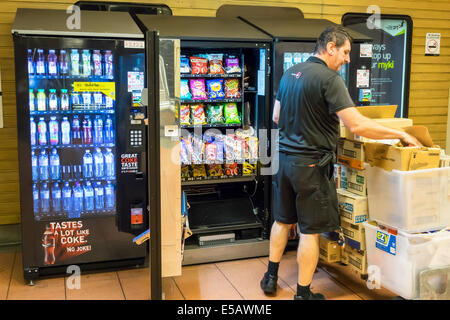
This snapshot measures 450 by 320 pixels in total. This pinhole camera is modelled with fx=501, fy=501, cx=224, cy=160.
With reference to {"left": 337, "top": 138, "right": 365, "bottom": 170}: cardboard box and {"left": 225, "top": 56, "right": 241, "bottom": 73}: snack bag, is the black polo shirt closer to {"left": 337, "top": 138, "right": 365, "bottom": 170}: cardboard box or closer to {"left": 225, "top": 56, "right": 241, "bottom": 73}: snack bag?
{"left": 337, "top": 138, "right": 365, "bottom": 170}: cardboard box

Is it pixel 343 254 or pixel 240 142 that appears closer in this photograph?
pixel 343 254

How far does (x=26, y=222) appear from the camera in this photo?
4047mm

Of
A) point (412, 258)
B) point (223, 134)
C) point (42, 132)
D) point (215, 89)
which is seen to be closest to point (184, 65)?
point (215, 89)

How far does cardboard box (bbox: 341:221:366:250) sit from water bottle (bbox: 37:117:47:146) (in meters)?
2.51

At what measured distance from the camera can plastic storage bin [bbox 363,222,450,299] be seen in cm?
337

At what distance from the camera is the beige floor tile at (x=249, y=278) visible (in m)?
3.82

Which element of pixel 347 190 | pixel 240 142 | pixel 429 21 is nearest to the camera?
pixel 347 190

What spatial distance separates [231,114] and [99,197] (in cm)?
145

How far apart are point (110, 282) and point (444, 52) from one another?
4.75m

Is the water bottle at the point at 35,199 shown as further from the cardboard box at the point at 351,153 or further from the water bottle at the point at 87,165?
the cardboard box at the point at 351,153

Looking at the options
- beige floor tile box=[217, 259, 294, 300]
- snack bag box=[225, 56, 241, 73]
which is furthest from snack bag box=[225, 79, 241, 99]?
beige floor tile box=[217, 259, 294, 300]

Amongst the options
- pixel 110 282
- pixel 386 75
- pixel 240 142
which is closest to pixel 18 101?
pixel 110 282

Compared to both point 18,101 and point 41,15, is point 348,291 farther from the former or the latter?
point 41,15

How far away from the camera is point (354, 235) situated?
3.81 meters
